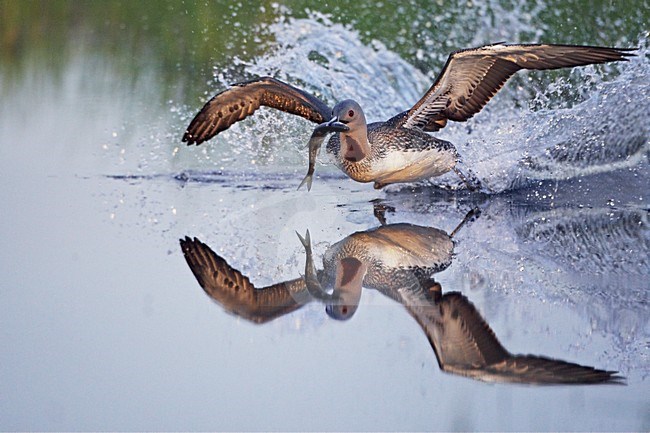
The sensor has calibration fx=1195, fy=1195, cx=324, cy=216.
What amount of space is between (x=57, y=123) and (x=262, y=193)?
2.23m

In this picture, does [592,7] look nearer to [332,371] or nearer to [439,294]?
[439,294]

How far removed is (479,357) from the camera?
143 inches

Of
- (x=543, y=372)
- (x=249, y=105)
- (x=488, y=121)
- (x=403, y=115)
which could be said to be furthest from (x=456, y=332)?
(x=488, y=121)

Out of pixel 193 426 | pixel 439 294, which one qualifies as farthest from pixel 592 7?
pixel 193 426

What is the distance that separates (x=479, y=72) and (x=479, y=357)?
2963 millimetres

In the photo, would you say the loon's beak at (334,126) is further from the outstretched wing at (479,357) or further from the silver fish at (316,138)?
the outstretched wing at (479,357)

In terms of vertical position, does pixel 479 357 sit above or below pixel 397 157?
below

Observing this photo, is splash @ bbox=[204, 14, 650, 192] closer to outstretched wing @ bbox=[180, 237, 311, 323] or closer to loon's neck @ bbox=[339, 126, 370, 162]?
loon's neck @ bbox=[339, 126, 370, 162]

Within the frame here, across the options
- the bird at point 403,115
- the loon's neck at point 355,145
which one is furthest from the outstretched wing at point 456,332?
the loon's neck at point 355,145

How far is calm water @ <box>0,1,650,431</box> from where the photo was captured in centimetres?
334

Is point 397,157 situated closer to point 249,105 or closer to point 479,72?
point 479,72

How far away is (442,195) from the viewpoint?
21.7 ft

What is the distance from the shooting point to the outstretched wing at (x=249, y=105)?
6543 millimetres

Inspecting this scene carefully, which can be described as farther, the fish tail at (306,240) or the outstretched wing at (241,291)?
the fish tail at (306,240)
